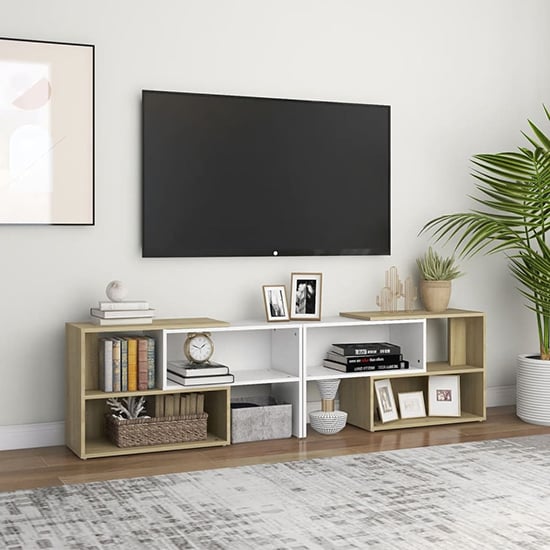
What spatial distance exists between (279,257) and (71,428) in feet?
4.61

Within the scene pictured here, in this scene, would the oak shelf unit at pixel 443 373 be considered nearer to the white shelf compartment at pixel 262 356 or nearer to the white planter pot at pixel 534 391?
the white planter pot at pixel 534 391

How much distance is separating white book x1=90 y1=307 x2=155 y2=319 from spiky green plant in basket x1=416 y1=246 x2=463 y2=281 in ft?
5.28

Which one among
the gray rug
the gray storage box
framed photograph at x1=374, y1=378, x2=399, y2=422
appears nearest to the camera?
the gray rug

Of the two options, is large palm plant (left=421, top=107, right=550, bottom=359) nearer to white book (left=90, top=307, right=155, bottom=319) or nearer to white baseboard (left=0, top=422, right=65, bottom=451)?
white book (left=90, top=307, right=155, bottom=319)

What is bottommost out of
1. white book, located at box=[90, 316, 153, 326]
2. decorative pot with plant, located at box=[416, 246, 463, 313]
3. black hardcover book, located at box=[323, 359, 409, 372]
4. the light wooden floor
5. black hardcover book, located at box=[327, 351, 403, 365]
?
the light wooden floor

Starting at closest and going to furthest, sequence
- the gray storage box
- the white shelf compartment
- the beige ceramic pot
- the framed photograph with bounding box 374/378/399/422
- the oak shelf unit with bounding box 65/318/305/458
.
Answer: the oak shelf unit with bounding box 65/318/305/458 < the gray storage box < the white shelf compartment < the framed photograph with bounding box 374/378/399/422 < the beige ceramic pot

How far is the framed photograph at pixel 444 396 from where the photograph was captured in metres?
4.97

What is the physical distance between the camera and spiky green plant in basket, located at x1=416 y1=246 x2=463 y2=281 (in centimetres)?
498

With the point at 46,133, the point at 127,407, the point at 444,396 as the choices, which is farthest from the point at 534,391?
the point at 46,133

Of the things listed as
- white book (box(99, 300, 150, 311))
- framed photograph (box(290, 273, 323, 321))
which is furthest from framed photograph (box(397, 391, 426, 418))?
white book (box(99, 300, 150, 311))

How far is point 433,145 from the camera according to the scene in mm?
5227

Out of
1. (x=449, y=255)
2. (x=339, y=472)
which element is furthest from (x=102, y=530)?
(x=449, y=255)

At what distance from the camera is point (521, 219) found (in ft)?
17.5

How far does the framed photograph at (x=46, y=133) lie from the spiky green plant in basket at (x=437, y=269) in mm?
1850
